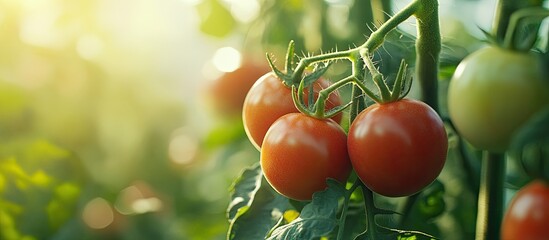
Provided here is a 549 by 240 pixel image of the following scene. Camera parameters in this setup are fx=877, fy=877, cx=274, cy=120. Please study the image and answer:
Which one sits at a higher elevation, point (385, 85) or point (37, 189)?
point (385, 85)

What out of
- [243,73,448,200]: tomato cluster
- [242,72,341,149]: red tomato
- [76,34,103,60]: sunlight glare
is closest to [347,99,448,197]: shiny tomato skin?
[243,73,448,200]: tomato cluster

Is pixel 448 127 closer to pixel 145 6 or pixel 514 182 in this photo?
pixel 514 182

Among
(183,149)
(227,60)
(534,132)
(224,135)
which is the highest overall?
(534,132)

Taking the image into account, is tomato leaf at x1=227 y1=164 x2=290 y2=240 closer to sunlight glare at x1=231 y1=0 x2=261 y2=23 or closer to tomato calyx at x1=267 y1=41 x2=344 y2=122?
tomato calyx at x1=267 y1=41 x2=344 y2=122

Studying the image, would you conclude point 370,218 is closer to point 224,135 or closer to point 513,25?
point 513,25

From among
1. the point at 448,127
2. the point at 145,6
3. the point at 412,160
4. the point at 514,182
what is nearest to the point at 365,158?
the point at 412,160

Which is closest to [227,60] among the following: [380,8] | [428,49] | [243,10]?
[243,10]

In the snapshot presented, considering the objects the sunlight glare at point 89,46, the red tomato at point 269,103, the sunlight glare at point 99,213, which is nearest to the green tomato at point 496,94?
the red tomato at point 269,103
